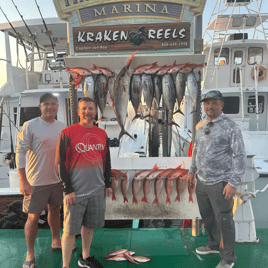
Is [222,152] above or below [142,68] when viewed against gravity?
below

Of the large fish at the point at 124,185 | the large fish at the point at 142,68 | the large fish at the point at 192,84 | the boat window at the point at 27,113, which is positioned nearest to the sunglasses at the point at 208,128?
the large fish at the point at 192,84

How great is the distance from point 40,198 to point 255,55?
10898 millimetres

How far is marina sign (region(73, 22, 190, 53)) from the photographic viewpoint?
2.92m

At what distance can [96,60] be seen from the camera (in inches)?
112

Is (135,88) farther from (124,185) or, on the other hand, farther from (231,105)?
(231,105)

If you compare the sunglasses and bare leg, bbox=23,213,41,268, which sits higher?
the sunglasses

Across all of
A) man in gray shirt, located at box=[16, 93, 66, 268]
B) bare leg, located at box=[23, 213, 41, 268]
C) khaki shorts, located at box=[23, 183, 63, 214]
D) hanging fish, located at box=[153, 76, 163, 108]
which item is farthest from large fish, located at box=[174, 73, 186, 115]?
bare leg, located at box=[23, 213, 41, 268]

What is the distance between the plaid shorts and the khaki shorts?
0.42 meters

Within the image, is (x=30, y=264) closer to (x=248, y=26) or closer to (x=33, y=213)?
(x=33, y=213)

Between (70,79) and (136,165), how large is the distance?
1.41 m

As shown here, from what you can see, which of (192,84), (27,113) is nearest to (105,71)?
(192,84)

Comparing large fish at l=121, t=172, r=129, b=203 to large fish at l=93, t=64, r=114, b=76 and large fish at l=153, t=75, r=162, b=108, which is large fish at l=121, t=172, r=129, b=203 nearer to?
large fish at l=153, t=75, r=162, b=108

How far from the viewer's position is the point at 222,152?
7.29 ft

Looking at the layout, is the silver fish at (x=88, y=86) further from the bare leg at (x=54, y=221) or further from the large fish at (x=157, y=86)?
the bare leg at (x=54, y=221)
